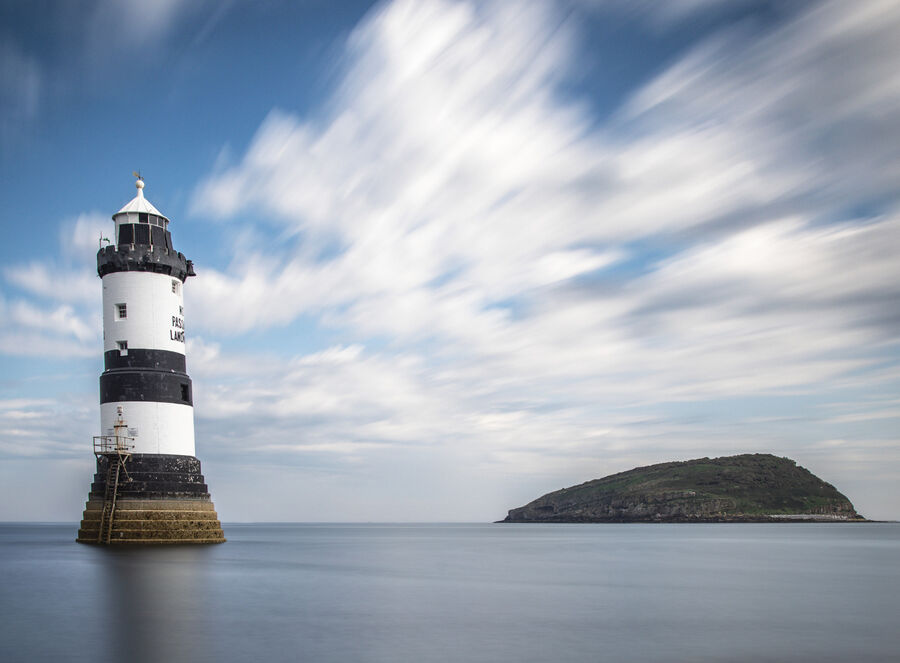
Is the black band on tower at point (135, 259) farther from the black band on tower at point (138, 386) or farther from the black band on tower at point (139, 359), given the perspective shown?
the black band on tower at point (138, 386)

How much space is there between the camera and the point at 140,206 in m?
40.9

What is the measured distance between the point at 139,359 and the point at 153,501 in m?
7.06

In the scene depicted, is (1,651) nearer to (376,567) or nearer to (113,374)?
(113,374)

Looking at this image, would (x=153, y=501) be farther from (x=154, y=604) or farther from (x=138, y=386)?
(x=154, y=604)

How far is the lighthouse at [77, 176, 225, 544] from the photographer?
36812 mm

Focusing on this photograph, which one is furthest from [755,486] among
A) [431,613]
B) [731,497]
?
[431,613]

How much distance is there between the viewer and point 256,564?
4169cm

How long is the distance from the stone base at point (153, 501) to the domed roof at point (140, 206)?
13042mm

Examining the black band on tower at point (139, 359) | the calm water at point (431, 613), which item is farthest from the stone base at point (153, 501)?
the black band on tower at point (139, 359)

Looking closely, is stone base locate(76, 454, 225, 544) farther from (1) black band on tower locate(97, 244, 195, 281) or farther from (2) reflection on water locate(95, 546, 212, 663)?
(1) black band on tower locate(97, 244, 195, 281)

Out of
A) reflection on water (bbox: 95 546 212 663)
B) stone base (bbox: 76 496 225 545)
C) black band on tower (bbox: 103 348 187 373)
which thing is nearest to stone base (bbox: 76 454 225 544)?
stone base (bbox: 76 496 225 545)

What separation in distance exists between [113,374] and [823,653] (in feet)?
109

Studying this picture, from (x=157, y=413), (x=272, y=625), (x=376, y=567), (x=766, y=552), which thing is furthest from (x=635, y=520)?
(x=272, y=625)

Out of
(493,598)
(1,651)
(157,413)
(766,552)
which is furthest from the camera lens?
→ (766,552)
